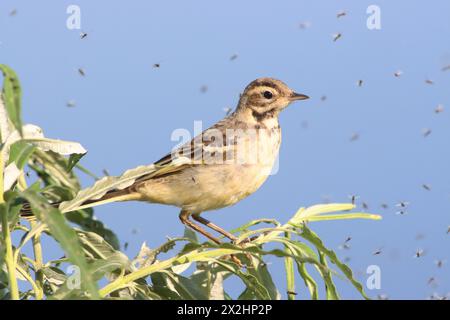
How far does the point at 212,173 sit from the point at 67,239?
319 cm

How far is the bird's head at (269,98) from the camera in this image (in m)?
6.52

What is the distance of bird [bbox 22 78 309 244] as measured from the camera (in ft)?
19.0

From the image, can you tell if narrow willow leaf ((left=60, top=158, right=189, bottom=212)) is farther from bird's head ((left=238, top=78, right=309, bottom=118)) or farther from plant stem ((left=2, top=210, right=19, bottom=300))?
bird's head ((left=238, top=78, right=309, bottom=118))

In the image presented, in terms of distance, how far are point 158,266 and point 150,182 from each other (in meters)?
2.38

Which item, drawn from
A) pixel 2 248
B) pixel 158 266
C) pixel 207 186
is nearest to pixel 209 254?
pixel 158 266

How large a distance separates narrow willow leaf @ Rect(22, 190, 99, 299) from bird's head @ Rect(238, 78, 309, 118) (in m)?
3.96

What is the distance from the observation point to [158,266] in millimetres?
3506

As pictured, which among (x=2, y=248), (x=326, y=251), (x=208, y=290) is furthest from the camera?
(x=208, y=290)

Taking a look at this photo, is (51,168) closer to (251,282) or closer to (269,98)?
(269,98)

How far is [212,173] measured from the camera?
19.1 feet

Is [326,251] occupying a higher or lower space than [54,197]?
lower

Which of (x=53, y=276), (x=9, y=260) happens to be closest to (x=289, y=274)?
(x=53, y=276)

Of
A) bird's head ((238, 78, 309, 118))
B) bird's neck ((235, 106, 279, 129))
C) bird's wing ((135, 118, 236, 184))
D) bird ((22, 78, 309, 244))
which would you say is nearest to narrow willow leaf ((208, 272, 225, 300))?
bird ((22, 78, 309, 244))
